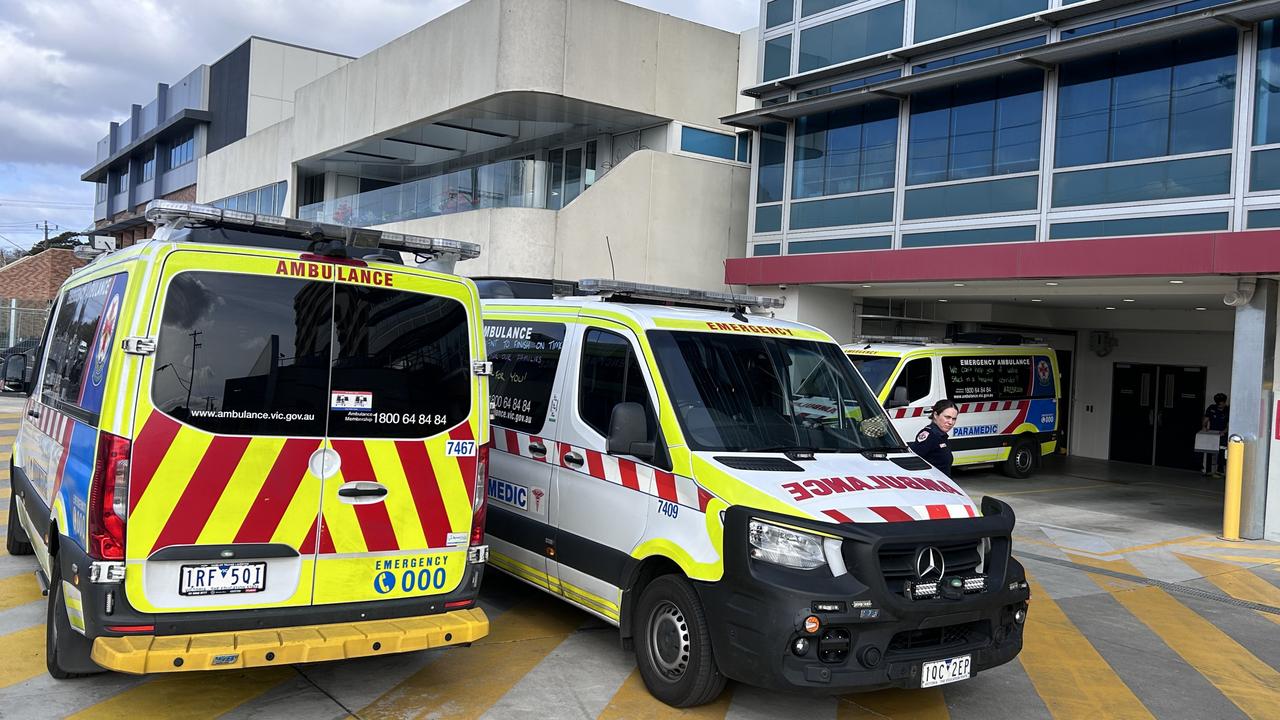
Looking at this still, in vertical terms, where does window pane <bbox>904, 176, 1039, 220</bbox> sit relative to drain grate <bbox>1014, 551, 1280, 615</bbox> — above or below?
above

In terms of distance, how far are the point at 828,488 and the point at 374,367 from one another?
2473 millimetres

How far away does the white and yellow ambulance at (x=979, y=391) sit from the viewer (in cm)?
1673

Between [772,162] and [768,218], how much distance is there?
3.63 feet

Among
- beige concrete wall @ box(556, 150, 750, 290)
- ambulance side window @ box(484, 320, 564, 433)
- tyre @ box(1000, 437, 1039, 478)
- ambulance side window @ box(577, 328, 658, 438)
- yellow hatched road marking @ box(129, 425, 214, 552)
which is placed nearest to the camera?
yellow hatched road marking @ box(129, 425, 214, 552)

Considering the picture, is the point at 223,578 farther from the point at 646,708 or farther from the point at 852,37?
the point at 852,37

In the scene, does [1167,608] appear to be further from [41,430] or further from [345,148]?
[345,148]

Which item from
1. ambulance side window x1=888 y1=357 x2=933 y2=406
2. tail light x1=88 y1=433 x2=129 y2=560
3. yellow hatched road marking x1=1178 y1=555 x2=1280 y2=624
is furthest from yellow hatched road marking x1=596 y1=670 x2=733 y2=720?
ambulance side window x1=888 y1=357 x2=933 y2=406

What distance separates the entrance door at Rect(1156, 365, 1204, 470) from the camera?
818 inches

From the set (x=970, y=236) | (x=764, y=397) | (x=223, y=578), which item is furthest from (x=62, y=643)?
(x=970, y=236)

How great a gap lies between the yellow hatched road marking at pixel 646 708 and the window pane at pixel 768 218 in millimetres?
14913

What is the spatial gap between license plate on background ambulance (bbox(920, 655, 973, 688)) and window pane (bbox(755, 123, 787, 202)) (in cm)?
1540

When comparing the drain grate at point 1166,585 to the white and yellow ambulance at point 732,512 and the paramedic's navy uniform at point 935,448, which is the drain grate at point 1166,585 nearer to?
the paramedic's navy uniform at point 935,448

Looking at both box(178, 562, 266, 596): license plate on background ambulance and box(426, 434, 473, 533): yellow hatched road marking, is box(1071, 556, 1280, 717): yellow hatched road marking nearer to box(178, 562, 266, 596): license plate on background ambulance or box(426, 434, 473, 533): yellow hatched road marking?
box(426, 434, 473, 533): yellow hatched road marking

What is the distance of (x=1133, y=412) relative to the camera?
22.0 meters
